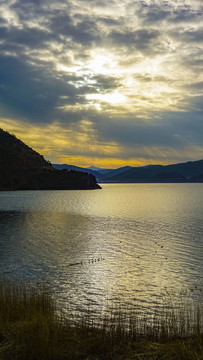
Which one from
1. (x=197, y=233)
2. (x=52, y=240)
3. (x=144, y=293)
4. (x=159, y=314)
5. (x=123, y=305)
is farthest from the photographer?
(x=197, y=233)

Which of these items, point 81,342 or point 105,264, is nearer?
point 81,342

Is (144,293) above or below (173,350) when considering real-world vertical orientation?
below

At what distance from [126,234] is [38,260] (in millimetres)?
18332

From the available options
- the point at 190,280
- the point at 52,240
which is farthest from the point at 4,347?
the point at 52,240

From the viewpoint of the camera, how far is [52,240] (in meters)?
36.5

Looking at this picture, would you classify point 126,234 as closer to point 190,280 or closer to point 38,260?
point 38,260

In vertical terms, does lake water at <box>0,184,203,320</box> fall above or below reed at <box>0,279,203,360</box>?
below

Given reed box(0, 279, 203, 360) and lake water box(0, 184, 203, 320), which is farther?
lake water box(0, 184, 203, 320)

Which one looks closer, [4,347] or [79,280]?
[4,347]

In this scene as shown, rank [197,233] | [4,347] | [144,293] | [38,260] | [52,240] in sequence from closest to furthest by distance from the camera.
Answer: [4,347] → [144,293] → [38,260] → [52,240] → [197,233]

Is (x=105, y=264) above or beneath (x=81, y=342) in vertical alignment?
beneath

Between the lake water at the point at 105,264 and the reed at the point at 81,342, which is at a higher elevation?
the reed at the point at 81,342

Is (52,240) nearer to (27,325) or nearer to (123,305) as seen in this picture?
(123,305)

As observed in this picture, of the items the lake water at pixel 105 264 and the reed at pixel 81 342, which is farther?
the lake water at pixel 105 264
